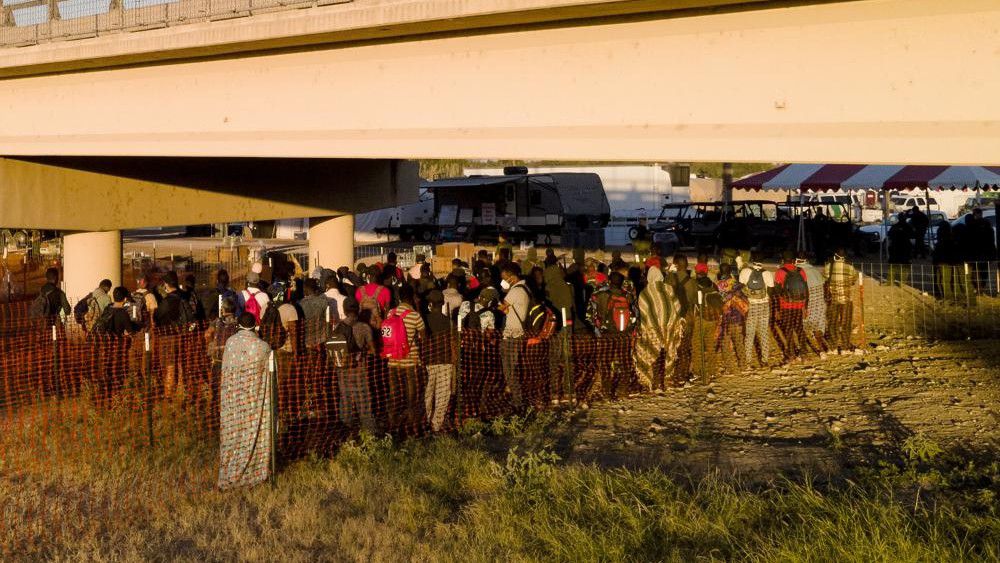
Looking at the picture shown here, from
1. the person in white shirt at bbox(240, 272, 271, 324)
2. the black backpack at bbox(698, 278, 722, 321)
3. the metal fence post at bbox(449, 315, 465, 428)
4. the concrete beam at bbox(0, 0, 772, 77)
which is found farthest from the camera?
the black backpack at bbox(698, 278, 722, 321)

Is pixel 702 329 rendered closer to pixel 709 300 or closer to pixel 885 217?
pixel 709 300

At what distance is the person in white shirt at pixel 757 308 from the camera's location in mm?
12969

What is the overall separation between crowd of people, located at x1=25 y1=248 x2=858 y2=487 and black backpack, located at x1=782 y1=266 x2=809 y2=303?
0.06 feet

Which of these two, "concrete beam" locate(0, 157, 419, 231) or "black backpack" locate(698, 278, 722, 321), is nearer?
"black backpack" locate(698, 278, 722, 321)

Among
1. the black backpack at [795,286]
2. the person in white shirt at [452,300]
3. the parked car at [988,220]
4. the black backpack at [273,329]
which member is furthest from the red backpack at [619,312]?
the parked car at [988,220]

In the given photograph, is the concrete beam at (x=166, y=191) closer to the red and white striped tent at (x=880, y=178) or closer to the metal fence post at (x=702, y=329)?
the metal fence post at (x=702, y=329)

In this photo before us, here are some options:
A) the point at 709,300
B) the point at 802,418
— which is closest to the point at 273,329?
the point at 709,300

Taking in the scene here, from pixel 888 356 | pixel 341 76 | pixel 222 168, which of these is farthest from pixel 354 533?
pixel 222 168

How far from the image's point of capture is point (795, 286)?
526 inches

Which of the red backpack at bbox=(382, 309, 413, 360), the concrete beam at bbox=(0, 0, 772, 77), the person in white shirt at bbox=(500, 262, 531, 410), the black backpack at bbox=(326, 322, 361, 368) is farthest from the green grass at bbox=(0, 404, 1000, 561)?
the concrete beam at bbox=(0, 0, 772, 77)

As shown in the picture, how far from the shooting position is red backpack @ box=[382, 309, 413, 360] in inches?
395

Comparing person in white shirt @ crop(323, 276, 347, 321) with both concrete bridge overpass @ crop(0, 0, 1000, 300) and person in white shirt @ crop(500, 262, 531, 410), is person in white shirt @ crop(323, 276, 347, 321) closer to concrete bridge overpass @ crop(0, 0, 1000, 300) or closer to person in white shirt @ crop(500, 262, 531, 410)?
concrete bridge overpass @ crop(0, 0, 1000, 300)

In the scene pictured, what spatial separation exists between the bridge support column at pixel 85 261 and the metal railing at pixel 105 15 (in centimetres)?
318

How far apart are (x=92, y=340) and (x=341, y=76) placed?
4440mm
